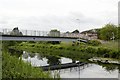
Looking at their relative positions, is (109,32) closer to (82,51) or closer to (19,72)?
(82,51)

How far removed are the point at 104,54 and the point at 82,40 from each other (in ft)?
83.0

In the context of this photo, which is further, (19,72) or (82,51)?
(82,51)

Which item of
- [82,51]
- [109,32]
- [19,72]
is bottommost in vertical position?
[82,51]

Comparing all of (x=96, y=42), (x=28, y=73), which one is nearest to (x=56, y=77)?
(x=28, y=73)

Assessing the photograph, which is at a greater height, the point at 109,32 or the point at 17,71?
the point at 109,32

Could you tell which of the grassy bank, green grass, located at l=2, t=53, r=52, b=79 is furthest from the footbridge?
green grass, located at l=2, t=53, r=52, b=79

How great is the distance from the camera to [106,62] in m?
48.9

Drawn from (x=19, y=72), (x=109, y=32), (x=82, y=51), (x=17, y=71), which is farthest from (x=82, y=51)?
(x=19, y=72)

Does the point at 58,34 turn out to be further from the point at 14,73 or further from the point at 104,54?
the point at 14,73

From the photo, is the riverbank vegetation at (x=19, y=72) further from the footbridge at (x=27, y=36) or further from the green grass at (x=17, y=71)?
the footbridge at (x=27, y=36)

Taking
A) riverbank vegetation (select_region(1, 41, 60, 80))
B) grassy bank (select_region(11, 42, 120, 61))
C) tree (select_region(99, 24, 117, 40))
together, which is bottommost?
grassy bank (select_region(11, 42, 120, 61))

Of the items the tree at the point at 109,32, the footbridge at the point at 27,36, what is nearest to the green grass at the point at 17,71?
the footbridge at the point at 27,36

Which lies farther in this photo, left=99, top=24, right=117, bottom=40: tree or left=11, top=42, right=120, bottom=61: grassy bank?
left=99, top=24, right=117, bottom=40: tree

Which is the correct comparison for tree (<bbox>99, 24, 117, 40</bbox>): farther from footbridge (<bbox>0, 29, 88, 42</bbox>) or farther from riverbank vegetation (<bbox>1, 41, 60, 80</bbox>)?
riverbank vegetation (<bbox>1, 41, 60, 80</bbox>)
